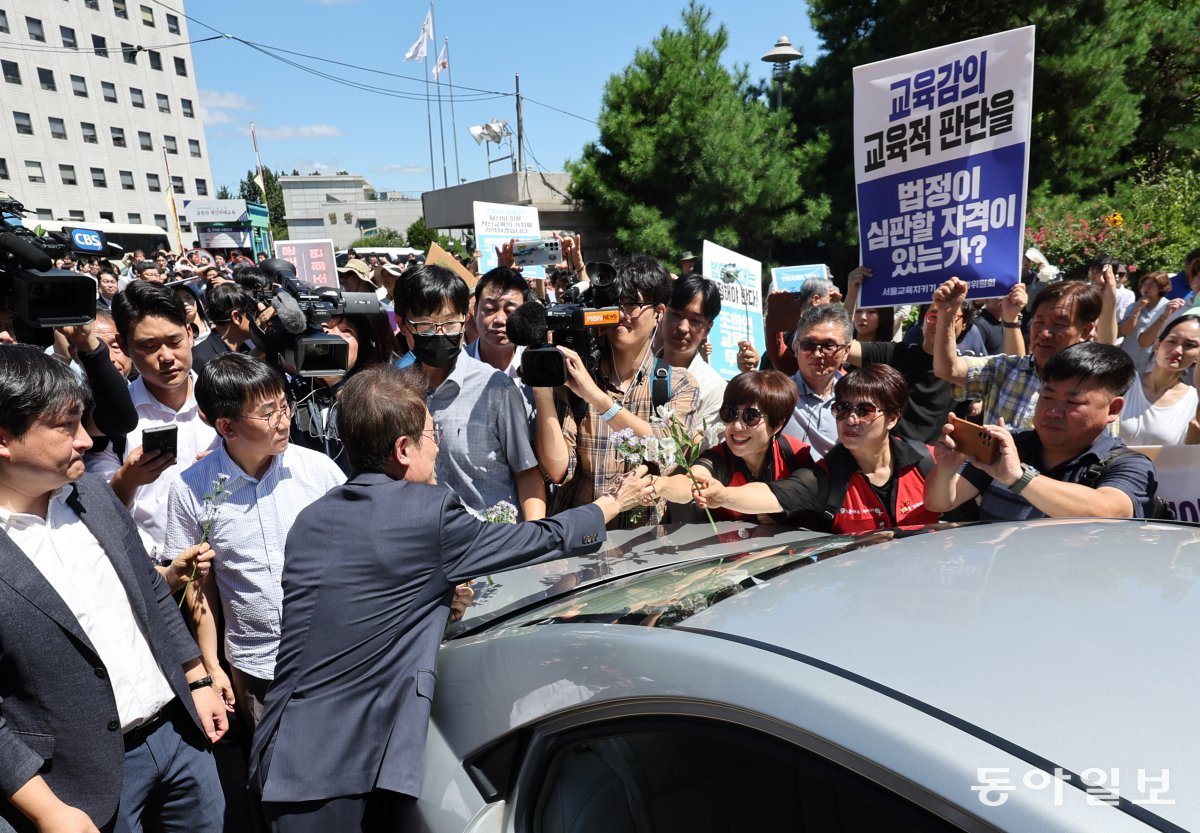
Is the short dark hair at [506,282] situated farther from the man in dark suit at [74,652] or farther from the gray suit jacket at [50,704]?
the gray suit jacket at [50,704]

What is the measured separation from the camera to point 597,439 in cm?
286

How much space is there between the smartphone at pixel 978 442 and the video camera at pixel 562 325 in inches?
46.3

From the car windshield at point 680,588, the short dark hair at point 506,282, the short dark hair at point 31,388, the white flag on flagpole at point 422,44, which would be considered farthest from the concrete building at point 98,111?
the car windshield at point 680,588

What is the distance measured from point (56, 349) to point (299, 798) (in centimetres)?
228

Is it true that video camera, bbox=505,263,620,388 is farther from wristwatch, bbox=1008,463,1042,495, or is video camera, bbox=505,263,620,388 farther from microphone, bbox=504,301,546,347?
wristwatch, bbox=1008,463,1042,495

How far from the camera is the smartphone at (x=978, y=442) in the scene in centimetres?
212

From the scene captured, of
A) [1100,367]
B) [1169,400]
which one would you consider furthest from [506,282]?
[1169,400]

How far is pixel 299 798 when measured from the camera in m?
1.67

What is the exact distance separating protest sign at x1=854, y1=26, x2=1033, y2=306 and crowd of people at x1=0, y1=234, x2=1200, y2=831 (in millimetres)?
246

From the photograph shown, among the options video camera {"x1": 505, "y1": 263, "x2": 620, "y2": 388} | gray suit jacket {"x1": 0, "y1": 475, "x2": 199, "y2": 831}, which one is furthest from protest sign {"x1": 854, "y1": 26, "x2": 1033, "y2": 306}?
gray suit jacket {"x1": 0, "y1": 475, "x2": 199, "y2": 831}

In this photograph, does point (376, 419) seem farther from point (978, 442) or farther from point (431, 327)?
point (978, 442)

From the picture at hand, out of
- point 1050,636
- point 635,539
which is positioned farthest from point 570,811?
point 635,539

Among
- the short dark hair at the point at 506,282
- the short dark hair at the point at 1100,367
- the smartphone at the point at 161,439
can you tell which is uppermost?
the short dark hair at the point at 506,282

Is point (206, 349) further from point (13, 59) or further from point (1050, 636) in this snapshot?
point (13, 59)
